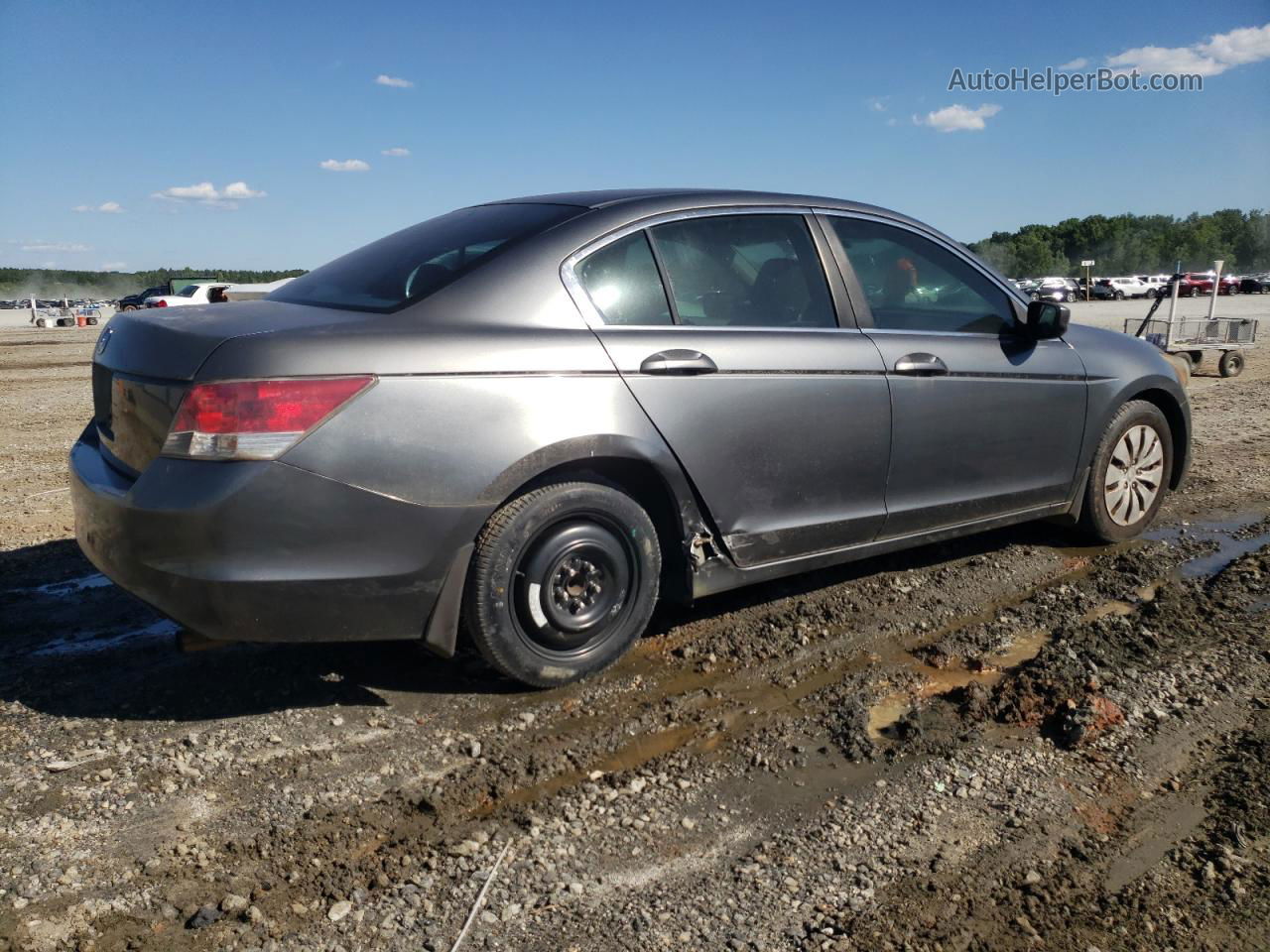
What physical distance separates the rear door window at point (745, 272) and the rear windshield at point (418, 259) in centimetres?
43

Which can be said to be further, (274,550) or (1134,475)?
(1134,475)

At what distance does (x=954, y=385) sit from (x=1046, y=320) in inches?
26.8

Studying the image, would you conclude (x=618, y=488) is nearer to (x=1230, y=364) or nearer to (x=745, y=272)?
(x=745, y=272)

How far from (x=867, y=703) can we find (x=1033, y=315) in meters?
2.23

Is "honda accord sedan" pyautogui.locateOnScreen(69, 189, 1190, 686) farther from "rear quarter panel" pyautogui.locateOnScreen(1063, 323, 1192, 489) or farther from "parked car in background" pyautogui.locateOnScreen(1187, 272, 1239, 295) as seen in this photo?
"parked car in background" pyautogui.locateOnScreen(1187, 272, 1239, 295)

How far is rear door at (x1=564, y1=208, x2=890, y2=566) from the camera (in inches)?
138

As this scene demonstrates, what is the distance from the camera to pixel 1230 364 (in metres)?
14.0

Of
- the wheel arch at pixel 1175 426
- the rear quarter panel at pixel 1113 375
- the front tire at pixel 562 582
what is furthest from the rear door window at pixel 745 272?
the wheel arch at pixel 1175 426

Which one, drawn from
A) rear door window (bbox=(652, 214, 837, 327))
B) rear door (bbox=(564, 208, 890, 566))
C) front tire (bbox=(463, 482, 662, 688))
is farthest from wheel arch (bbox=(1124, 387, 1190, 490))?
front tire (bbox=(463, 482, 662, 688))

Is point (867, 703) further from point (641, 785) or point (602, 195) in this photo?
point (602, 195)

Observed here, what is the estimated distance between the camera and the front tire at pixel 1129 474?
5039 mm

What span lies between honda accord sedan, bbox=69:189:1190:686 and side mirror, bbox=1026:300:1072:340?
0.07 feet

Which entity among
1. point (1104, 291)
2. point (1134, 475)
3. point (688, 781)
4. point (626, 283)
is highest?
point (1104, 291)

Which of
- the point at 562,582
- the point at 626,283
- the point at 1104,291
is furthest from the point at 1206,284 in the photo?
the point at 562,582
